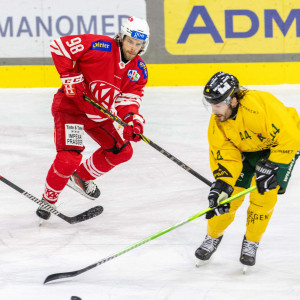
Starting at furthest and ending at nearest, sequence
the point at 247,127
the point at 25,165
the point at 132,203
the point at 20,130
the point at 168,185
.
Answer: the point at 20,130 → the point at 25,165 → the point at 168,185 → the point at 132,203 → the point at 247,127

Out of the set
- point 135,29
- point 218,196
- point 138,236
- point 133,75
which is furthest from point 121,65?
point 218,196

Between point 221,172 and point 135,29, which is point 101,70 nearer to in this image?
point 135,29

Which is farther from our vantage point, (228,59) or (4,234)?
(228,59)

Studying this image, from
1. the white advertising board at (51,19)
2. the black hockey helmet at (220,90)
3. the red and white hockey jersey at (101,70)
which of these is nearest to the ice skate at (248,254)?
the black hockey helmet at (220,90)

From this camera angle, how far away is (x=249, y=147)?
2.82m

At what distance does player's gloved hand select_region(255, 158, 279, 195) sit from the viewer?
2.69 metres

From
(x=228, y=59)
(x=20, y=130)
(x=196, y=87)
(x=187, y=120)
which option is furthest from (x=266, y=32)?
(x=20, y=130)

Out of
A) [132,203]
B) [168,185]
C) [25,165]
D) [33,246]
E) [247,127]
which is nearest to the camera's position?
[247,127]

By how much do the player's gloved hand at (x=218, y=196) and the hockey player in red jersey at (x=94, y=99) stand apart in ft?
2.92

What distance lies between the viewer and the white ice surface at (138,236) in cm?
270

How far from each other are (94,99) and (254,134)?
127 centimetres

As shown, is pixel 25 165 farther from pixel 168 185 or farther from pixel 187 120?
pixel 187 120

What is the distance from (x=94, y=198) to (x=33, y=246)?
28.8 inches

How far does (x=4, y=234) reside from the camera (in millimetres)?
3404
